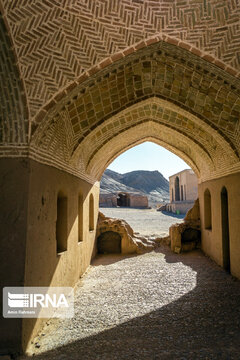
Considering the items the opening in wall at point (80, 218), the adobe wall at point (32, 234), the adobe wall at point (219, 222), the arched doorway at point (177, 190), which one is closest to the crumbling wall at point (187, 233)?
the adobe wall at point (219, 222)

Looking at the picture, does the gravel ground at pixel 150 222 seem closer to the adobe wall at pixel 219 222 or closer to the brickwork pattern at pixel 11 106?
the adobe wall at pixel 219 222

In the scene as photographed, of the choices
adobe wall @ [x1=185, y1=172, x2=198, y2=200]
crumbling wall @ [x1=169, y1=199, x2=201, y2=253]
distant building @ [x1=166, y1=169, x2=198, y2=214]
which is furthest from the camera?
adobe wall @ [x1=185, y1=172, x2=198, y2=200]

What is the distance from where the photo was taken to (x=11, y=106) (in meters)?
4.21

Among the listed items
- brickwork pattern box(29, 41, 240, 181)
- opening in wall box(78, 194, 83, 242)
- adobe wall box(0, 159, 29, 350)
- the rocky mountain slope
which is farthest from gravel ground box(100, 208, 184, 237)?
the rocky mountain slope

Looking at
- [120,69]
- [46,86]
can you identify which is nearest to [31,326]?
[46,86]

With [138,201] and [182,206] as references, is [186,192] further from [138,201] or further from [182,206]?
[138,201]

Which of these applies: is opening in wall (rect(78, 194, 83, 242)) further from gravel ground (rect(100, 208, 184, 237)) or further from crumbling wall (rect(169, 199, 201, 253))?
gravel ground (rect(100, 208, 184, 237))

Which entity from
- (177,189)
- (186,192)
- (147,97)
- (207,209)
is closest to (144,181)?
(177,189)

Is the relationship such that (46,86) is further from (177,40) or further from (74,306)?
(74,306)

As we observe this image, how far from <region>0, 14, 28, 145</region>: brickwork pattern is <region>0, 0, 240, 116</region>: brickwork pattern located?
0.14m

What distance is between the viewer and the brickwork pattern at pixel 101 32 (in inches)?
165

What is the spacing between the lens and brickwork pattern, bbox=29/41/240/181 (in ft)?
15.2

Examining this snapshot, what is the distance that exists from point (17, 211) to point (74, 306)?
2.77m

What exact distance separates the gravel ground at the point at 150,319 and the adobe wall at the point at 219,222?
62 cm
